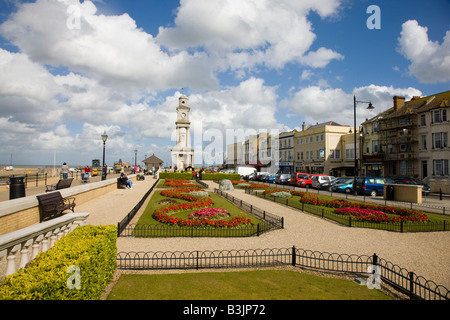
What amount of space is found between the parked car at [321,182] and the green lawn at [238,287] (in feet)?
86.8

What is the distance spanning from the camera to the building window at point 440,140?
34228mm

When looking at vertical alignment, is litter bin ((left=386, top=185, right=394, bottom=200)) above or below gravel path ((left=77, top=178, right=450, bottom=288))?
above

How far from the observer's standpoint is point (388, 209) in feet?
54.3

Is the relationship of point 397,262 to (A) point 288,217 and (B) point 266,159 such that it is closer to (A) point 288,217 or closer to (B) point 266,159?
(A) point 288,217

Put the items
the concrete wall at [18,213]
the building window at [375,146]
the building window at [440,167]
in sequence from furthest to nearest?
the building window at [375,146] < the building window at [440,167] < the concrete wall at [18,213]

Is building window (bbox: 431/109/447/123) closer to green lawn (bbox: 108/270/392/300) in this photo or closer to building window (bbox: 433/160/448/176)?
building window (bbox: 433/160/448/176)

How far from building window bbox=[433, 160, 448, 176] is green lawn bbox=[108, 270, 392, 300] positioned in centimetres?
3698

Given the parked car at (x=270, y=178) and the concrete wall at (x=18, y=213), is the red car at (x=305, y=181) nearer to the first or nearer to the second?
the parked car at (x=270, y=178)

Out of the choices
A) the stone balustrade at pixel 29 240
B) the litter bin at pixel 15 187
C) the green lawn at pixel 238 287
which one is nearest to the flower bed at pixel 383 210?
the green lawn at pixel 238 287

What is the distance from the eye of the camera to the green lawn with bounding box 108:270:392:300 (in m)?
5.81

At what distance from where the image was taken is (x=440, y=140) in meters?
34.9

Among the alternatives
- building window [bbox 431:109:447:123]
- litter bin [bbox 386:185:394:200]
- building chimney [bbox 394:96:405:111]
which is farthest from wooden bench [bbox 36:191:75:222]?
building chimney [bbox 394:96:405:111]
